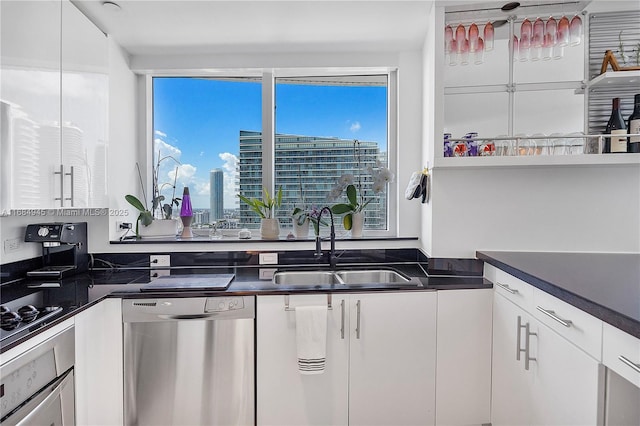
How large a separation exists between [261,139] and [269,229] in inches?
27.9

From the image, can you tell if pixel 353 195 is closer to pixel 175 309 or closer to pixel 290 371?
pixel 290 371

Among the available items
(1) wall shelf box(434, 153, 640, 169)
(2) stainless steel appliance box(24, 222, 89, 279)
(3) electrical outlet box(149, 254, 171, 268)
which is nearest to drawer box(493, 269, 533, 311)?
(1) wall shelf box(434, 153, 640, 169)

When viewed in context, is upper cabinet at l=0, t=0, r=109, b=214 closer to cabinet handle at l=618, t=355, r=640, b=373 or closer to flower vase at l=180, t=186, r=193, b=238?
flower vase at l=180, t=186, r=193, b=238

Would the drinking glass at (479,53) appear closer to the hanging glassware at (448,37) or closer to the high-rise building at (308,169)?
the hanging glassware at (448,37)

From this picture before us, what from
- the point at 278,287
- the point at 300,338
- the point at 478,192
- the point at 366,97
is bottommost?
the point at 300,338

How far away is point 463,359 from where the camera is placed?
1.75 metres

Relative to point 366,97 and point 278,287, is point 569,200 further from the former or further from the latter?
point 278,287

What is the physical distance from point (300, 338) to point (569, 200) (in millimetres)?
1671

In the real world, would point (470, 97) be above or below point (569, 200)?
above

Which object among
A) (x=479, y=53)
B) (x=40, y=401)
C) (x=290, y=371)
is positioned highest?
(x=479, y=53)

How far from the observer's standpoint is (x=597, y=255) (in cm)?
181

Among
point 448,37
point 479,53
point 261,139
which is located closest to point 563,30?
point 479,53

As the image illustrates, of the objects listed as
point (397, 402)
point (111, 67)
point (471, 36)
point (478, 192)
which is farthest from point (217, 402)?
point (471, 36)

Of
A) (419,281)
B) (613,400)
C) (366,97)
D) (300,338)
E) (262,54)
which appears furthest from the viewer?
(366,97)
